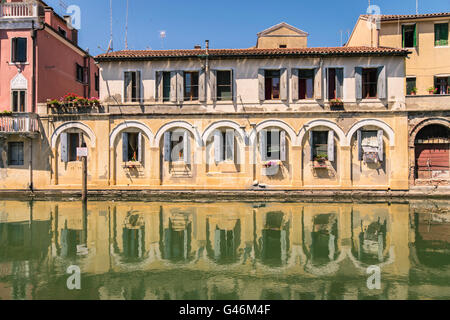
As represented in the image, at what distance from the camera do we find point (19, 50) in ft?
64.7

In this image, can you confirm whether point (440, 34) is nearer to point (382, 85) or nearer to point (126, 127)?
point (382, 85)

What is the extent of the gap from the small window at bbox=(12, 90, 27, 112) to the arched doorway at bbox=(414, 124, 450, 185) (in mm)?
25008

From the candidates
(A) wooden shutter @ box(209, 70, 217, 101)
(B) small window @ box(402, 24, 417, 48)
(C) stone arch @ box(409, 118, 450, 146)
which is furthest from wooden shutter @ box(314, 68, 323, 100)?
(B) small window @ box(402, 24, 417, 48)

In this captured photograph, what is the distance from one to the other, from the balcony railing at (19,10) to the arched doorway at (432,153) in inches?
1015

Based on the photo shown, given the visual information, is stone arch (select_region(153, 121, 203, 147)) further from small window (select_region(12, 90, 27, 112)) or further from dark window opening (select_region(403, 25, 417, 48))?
dark window opening (select_region(403, 25, 417, 48))

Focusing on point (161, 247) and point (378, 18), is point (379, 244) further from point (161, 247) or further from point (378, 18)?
point (378, 18)

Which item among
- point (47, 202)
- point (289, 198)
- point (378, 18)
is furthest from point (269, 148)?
point (47, 202)

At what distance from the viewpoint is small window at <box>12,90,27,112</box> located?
64.0 feet

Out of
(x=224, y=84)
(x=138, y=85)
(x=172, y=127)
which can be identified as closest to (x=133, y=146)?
(x=172, y=127)

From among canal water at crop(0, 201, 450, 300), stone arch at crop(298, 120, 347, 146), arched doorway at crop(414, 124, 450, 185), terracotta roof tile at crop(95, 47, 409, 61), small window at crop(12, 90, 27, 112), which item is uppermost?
terracotta roof tile at crop(95, 47, 409, 61)

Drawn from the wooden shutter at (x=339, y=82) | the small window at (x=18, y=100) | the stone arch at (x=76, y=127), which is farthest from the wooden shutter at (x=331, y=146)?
the small window at (x=18, y=100)

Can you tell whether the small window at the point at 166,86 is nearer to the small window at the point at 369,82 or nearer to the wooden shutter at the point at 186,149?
the wooden shutter at the point at 186,149

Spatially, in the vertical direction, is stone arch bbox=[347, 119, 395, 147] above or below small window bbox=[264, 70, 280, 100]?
below

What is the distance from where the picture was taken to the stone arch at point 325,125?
18625 millimetres
